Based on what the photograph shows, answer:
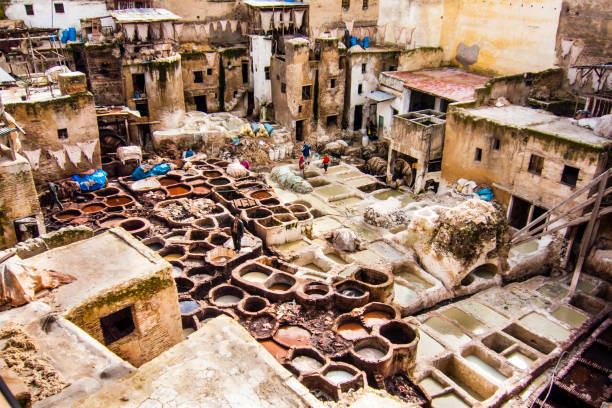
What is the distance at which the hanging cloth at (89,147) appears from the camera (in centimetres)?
2522

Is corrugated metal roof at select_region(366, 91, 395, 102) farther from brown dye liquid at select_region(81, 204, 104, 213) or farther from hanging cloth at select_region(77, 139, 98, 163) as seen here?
brown dye liquid at select_region(81, 204, 104, 213)

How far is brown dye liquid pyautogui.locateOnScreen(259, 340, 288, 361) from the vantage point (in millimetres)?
15102

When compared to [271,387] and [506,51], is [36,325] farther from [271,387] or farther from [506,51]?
[506,51]

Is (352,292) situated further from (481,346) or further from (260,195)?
(260,195)

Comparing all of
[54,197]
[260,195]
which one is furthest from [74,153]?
[260,195]

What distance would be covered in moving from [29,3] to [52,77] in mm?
8190

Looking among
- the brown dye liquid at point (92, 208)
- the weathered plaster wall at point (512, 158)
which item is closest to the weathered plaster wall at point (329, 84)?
the weathered plaster wall at point (512, 158)

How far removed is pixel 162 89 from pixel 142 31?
3509 millimetres

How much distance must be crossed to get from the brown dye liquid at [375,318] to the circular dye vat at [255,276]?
13.8ft

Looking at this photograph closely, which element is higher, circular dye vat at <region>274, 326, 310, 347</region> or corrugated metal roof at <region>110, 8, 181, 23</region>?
corrugated metal roof at <region>110, 8, 181, 23</region>

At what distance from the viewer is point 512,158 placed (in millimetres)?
23250

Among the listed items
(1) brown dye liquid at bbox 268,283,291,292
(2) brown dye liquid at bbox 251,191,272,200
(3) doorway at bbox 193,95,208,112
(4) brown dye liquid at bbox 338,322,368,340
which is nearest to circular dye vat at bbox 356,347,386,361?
(4) brown dye liquid at bbox 338,322,368,340

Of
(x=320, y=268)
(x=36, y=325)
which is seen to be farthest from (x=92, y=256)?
(x=320, y=268)

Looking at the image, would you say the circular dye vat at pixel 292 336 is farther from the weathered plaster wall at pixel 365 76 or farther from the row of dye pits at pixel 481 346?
the weathered plaster wall at pixel 365 76
